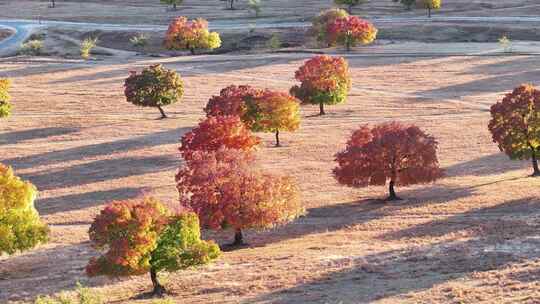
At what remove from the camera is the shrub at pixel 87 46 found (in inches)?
6058

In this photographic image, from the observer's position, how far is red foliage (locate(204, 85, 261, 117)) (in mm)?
93250

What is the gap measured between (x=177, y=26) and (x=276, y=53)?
20.5 meters

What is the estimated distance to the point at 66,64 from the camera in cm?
14475

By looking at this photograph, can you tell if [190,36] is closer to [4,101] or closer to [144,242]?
[4,101]

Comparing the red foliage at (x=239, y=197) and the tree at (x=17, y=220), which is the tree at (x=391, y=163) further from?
the tree at (x=17, y=220)

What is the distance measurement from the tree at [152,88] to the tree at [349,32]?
1917 inches

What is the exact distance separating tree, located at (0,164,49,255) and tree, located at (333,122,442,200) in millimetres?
26638

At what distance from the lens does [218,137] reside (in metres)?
81.4

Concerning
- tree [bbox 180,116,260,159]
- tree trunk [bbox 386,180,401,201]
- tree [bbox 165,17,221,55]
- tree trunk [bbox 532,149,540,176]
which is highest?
tree [bbox 165,17,221,55]

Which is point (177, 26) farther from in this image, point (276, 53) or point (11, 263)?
point (11, 263)

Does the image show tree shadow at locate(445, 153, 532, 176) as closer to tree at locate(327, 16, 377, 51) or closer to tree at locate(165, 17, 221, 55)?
tree at locate(327, 16, 377, 51)

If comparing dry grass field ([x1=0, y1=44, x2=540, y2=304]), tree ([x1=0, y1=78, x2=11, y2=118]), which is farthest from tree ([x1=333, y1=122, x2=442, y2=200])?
tree ([x1=0, y1=78, x2=11, y2=118])

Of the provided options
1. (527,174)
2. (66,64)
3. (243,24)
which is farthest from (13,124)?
(243,24)

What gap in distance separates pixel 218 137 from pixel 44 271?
26.7 m
